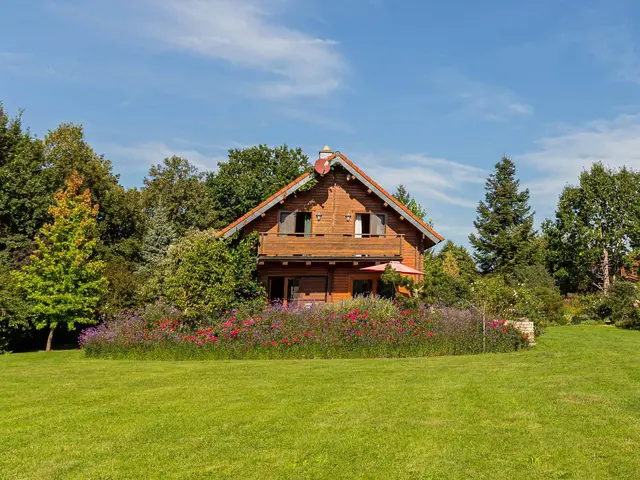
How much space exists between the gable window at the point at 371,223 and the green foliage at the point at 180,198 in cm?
2092

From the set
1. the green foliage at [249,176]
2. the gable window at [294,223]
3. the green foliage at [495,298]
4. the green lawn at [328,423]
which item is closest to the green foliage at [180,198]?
the green foliage at [249,176]

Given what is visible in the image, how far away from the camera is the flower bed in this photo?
16.0m

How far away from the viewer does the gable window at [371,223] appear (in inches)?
1113

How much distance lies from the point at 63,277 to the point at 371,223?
583 inches

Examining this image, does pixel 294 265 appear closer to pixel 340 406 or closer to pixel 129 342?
pixel 129 342

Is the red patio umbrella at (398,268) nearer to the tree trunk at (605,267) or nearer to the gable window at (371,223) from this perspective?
the gable window at (371,223)

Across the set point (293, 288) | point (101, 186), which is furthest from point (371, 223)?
point (101, 186)

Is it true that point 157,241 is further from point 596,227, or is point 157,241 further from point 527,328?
point 596,227

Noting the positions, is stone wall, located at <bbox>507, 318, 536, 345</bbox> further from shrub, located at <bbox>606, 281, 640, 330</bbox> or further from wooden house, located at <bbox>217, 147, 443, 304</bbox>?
shrub, located at <bbox>606, 281, 640, 330</bbox>

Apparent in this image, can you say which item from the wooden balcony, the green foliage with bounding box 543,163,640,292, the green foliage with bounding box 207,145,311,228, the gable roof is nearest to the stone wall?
the wooden balcony

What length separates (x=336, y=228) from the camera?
1107 inches

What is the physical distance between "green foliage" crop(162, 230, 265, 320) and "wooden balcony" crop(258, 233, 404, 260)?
3.74 feet

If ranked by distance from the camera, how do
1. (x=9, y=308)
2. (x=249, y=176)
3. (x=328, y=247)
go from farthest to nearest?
(x=249, y=176) → (x=328, y=247) → (x=9, y=308)

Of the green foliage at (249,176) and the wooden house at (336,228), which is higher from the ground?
the green foliage at (249,176)
